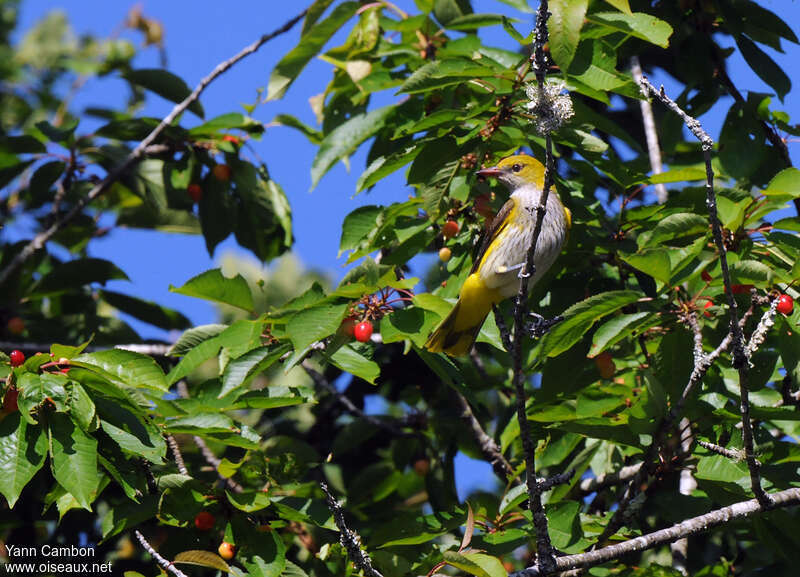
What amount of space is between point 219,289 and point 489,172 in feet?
4.49

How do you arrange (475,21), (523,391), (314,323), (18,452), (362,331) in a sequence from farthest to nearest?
(475,21)
(362,331)
(314,323)
(18,452)
(523,391)

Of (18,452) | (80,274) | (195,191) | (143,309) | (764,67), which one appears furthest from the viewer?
(143,309)

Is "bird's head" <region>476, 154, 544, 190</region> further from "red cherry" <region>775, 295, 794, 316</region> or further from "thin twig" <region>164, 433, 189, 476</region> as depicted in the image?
"thin twig" <region>164, 433, 189, 476</region>

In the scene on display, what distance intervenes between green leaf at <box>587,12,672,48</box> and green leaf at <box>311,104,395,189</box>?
1.38 meters

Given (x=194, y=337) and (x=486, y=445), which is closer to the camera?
(x=194, y=337)

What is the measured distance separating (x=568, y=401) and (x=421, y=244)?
103 cm

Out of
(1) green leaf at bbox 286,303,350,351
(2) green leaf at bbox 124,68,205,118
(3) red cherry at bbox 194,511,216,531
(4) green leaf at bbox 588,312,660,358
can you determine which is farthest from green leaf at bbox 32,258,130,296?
(4) green leaf at bbox 588,312,660,358

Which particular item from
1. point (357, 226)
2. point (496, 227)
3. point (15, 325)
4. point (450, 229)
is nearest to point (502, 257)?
point (496, 227)

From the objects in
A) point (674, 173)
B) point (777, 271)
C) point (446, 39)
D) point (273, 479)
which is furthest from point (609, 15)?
point (273, 479)

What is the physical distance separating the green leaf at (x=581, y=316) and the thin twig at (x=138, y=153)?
2743 millimetres

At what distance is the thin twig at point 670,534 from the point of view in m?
3.42

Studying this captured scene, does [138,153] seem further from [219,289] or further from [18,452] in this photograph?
[18,452]

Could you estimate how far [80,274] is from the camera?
5.75 meters

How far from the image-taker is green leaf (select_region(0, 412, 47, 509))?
131 inches
